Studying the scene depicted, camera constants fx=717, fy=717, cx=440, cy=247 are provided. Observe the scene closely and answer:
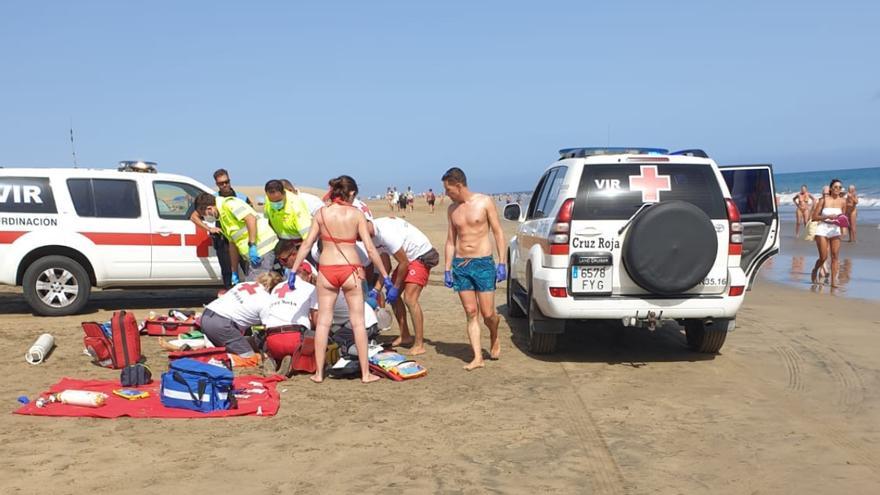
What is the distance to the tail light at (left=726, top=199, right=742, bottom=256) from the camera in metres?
6.50

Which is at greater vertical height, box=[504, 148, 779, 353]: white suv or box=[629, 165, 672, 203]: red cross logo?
box=[629, 165, 672, 203]: red cross logo

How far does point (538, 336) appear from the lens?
23.5ft

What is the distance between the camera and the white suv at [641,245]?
247 inches

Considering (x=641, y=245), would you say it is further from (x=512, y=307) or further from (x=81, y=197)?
(x=81, y=197)

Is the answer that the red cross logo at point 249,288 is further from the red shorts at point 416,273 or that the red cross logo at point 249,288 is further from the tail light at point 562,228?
the tail light at point 562,228

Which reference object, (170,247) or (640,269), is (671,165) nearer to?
(640,269)

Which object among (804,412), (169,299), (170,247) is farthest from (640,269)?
(169,299)

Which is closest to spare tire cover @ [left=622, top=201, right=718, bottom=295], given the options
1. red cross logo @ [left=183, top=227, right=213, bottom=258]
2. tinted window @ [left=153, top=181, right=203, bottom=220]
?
red cross logo @ [left=183, top=227, right=213, bottom=258]

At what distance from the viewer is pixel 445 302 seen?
1099cm

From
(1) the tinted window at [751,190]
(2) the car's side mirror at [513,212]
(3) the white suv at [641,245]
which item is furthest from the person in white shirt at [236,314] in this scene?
(1) the tinted window at [751,190]

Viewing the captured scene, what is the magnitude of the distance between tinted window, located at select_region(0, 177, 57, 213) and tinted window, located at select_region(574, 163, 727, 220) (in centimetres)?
690

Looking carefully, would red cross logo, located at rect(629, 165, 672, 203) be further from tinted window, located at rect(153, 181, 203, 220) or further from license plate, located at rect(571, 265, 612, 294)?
tinted window, located at rect(153, 181, 203, 220)

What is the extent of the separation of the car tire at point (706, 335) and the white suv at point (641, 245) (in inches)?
6.7

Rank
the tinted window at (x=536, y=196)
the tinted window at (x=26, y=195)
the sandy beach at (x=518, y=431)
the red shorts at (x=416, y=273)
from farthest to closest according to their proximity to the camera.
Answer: the tinted window at (x=26, y=195)
the tinted window at (x=536, y=196)
the red shorts at (x=416, y=273)
the sandy beach at (x=518, y=431)
